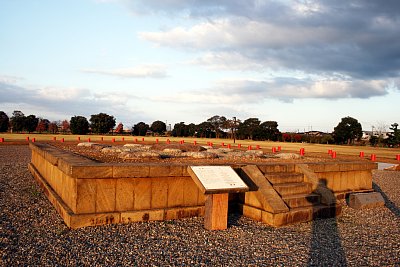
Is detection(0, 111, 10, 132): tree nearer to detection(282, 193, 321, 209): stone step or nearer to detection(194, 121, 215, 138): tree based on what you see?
detection(194, 121, 215, 138): tree

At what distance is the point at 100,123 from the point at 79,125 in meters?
5.83

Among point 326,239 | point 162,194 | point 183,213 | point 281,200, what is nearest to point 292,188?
point 281,200

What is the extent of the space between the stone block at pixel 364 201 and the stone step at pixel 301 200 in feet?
6.41

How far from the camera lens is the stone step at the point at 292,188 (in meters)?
8.16

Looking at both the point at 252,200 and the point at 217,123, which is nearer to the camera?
the point at 252,200

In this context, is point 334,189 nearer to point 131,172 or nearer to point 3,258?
point 131,172

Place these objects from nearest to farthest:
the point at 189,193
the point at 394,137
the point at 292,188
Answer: the point at 189,193, the point at 292,188, the point at 394,137

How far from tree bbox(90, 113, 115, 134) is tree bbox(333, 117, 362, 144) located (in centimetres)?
4727

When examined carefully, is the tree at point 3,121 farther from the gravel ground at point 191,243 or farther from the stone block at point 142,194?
the stone block at point 142,194

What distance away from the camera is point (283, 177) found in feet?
28.8

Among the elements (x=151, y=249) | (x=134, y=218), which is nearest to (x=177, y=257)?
(x=151, y=249)

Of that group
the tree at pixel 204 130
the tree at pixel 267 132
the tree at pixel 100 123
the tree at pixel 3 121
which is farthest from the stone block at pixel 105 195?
the tree at pixel 3 121

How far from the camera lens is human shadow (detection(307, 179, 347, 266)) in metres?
5.39

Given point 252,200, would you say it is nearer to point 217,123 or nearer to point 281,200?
point 281,200
